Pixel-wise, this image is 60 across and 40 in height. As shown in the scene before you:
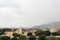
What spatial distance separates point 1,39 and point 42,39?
4588 mm

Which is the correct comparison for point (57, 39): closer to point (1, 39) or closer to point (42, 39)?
point (42, 39)

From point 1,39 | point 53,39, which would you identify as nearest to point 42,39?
point 53,39

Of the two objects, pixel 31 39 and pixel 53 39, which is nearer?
pixel 53 39

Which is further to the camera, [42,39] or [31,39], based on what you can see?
[31,39]

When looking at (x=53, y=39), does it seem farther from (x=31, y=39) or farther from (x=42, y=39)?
(x=31, y=39)

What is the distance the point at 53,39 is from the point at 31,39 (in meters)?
4.63

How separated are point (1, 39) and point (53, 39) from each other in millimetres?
5676

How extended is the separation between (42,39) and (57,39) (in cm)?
199

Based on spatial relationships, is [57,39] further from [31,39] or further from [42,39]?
[31,39]

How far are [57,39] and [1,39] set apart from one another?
6122mm

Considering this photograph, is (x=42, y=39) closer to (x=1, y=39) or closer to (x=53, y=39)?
(x=53, y=39)

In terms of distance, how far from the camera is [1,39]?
3272 cm

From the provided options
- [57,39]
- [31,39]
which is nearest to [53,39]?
[57,39]

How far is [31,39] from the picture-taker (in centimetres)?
3634
